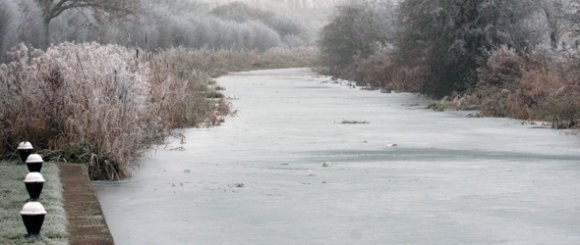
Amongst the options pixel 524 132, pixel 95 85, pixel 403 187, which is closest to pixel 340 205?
pixel 403 187

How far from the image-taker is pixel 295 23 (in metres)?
133

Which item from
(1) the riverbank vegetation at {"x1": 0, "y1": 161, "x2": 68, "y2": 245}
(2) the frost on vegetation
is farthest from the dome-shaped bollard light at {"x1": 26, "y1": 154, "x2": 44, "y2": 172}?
(2) the frost on vegetation

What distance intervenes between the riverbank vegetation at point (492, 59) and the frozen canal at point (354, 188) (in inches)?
119

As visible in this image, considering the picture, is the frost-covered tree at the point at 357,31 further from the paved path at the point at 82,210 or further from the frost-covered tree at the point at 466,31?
the paved path at the point at 82,210

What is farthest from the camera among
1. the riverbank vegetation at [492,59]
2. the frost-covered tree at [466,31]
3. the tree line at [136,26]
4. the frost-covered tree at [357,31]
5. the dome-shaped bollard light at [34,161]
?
the frost-covered tree at [357,31]

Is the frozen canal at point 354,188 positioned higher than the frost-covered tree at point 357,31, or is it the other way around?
the frost-covered tree at point 357,31

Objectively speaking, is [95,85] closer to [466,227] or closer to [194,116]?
[466,227]

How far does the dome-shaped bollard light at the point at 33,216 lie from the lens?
8.25m

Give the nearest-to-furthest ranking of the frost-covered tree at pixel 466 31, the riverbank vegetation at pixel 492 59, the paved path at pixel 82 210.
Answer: the paved path at pixel 82 210
the riverbank vegetation at pixel 492 59
the frost-covered tree at pixel 466 31

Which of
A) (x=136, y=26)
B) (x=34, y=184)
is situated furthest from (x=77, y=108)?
(x=136, y=26)

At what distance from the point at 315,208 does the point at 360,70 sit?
41.2 m

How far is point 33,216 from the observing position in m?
8.32

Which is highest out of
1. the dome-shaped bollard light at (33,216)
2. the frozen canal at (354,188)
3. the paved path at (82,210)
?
the dome-shaped bollard light at (33,216)

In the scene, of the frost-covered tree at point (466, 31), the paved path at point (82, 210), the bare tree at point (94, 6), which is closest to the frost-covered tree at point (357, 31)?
the bare tree at point (94, 6)
